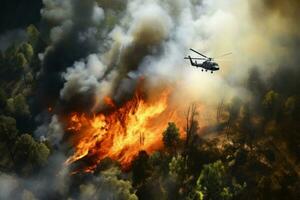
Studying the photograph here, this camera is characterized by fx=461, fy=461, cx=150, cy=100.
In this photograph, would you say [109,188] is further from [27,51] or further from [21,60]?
[27,51]

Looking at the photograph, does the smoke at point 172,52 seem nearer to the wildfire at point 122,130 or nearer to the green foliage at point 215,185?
the wildfire at point 122,130

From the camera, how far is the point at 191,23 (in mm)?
106625

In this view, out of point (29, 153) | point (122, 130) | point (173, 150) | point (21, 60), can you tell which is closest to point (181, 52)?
point (122, 130)

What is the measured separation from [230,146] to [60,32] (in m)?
59.0

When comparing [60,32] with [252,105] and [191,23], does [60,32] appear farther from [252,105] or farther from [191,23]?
[252,105]

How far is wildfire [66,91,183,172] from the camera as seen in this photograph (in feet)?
284

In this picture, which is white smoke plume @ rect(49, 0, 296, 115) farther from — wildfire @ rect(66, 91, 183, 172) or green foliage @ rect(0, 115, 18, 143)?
green foliage @ rect(0, 115, 18, 143)

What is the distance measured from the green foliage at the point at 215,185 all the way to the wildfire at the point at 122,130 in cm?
1403

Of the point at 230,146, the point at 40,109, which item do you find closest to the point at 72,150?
the point at 40,109

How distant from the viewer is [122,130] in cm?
9144

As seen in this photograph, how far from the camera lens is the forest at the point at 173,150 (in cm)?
7362

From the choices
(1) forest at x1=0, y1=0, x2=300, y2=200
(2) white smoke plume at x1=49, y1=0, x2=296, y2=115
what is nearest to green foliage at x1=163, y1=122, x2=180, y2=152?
(1) forest at x1=0, y1=0, x2=300, y2=200

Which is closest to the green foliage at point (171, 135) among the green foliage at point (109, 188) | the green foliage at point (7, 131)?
the green foliage at point (109, 188)

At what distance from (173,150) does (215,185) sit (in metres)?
12.0
